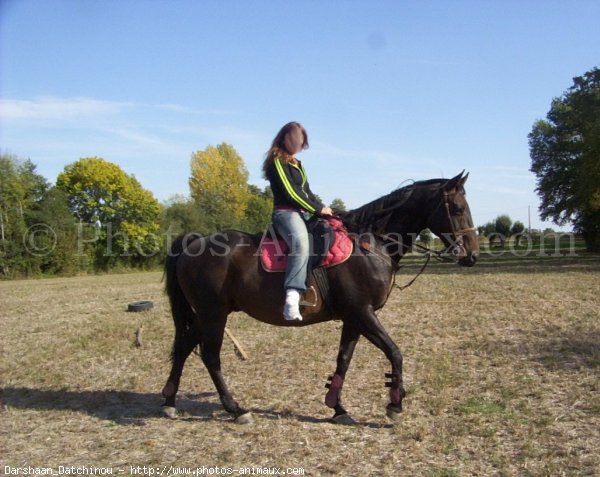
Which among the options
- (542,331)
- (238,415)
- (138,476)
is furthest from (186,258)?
(542,331)

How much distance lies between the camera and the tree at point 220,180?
61125mm

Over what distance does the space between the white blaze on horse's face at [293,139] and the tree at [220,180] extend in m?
53.8

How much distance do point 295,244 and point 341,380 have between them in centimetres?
168

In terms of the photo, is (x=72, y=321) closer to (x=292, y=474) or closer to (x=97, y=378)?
(x=97, y=378)

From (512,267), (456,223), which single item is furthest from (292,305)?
(512,267)

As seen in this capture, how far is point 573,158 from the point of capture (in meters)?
39.7

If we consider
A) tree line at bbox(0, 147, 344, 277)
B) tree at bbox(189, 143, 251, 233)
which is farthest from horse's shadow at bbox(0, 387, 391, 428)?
tree at bbox(189, 143, 251, 233)

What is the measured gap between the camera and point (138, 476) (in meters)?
4.25

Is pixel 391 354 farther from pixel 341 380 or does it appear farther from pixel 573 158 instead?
pixel 573 158

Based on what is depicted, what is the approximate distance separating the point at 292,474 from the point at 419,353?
180 inches

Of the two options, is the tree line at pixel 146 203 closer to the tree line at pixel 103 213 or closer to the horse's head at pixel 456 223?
the tree line at pixel 103 213

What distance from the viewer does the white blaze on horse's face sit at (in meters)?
5.55

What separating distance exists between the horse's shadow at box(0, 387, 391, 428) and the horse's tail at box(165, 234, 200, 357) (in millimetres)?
884

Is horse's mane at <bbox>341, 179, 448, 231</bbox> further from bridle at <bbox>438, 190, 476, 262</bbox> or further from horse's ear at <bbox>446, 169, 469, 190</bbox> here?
bridle at <bbox>438, 190, 476, 262</bbox>
